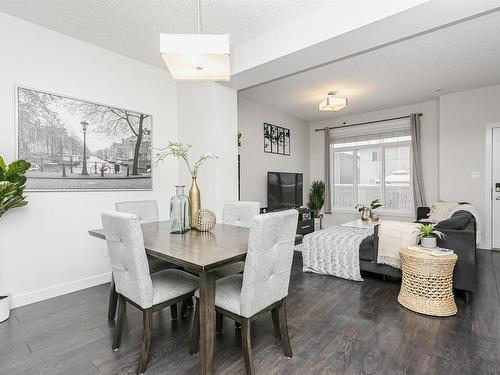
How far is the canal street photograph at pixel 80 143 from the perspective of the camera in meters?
2.62

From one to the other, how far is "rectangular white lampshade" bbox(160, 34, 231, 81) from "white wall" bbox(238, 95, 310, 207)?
308 cm

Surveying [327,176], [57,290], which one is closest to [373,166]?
[327,176]

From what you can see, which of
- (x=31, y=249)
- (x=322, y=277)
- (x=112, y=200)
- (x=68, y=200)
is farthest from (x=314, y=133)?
(x=31, y=249)

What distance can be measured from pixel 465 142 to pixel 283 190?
331cm

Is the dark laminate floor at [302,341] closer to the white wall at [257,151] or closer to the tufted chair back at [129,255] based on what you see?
the tufted chair back at [129,255]

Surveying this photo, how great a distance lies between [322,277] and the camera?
3.24 meters

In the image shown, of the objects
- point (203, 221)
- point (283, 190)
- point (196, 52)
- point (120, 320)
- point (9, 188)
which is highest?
point (196, 52)

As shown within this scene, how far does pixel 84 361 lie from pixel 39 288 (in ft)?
4.61

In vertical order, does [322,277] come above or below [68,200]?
below

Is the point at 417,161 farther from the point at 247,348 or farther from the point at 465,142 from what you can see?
the point at 247,348

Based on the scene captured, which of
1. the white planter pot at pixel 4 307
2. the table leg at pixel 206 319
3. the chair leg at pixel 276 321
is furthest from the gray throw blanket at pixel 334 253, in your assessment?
the white planter pot at pixel 4 307

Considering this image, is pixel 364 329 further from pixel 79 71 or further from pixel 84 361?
pixel 79 71

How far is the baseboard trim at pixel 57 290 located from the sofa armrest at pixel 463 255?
371 cm

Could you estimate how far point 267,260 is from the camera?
4.92ft
